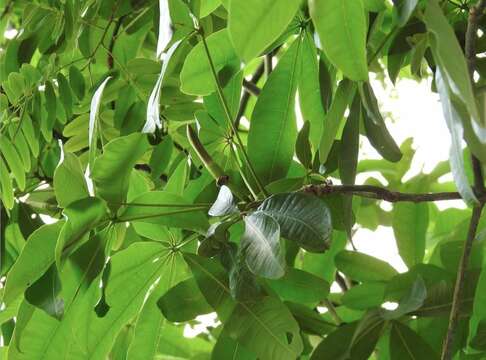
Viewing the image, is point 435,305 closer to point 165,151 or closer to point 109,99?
point 165,151

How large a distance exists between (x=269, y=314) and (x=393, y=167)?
46 cm

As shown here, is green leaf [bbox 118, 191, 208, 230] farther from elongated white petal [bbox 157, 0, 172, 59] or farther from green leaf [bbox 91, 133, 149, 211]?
elongated white petal [bbox 157, 0, 172, 59]

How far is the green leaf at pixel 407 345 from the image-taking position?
0.50m

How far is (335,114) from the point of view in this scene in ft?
1.47

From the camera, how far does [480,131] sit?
1.02 ft

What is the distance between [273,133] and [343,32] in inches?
7.1

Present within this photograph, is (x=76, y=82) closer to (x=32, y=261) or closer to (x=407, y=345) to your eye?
(x=32, y=261)

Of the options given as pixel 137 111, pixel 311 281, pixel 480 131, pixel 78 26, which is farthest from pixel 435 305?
pixel 78 26

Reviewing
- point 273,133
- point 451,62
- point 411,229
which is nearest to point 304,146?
point 273,133

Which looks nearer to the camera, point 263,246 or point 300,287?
point 263,246

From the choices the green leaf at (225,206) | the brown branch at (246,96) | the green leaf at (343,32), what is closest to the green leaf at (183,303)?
the green leaf at (225,206)

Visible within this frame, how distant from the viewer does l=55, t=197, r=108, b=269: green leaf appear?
1.48 ft

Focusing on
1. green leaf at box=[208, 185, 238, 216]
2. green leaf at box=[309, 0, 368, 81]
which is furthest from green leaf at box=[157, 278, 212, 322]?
green leaf at box=[309, 0, 368, 81]

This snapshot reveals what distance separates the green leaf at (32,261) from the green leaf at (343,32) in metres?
0.23
